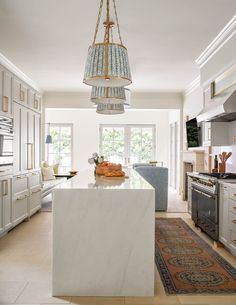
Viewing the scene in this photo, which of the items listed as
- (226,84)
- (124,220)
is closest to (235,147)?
(226,84)

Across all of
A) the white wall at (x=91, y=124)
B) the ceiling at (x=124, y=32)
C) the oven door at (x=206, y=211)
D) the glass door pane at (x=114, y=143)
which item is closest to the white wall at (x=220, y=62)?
the ceiling at (x=124, y=32)

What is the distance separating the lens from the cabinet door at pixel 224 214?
3830 millimetres

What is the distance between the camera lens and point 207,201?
14.7ft

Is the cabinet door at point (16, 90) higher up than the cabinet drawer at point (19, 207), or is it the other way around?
the cabinet door at point (16, 90)

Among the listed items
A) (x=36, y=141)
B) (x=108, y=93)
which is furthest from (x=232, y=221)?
(x=36, y=141)

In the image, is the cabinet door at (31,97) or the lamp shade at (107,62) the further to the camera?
the cabinet door at (31,97)

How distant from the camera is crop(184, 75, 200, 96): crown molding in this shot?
22.6ft

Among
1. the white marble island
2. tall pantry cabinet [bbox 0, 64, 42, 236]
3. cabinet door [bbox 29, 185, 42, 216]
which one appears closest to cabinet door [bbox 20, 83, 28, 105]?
tall pantry cabinet [bbox 0, 64, 42, 236]

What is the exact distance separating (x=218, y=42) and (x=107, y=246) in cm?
319

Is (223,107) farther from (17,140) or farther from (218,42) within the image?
(17,140)

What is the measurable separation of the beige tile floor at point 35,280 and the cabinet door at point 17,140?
39.6 inches

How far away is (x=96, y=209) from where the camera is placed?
2.67 metres

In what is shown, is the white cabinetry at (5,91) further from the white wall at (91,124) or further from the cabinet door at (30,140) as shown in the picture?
the white wall at (91,124)

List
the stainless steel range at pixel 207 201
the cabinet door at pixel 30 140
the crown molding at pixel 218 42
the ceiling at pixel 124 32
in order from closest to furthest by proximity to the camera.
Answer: the ceiling at pixel 124 32 → the crown molding at pixel 218 42 → the stainless steel range at pixel 207 201 → the cabinet door at pixel 30 140
